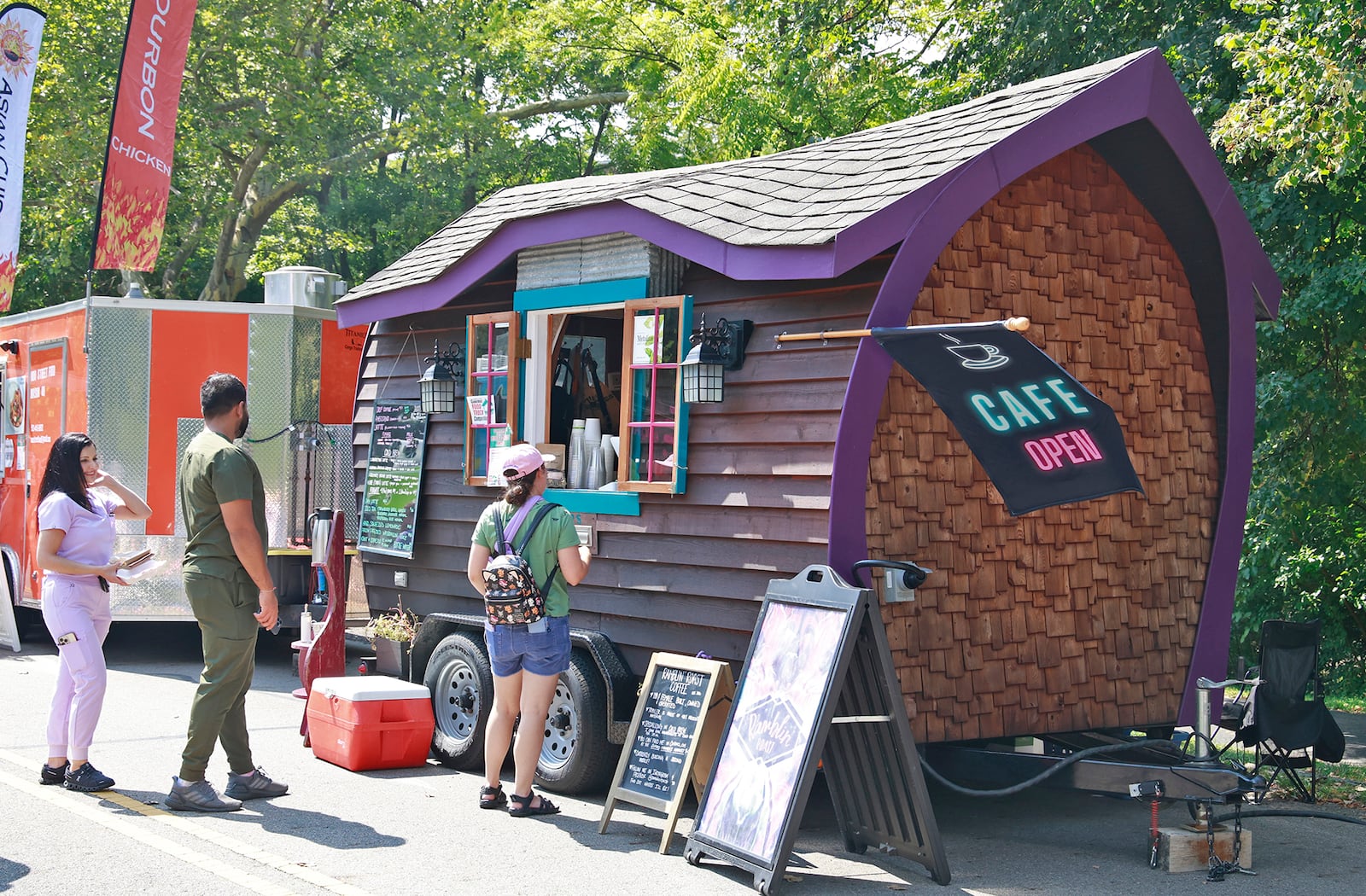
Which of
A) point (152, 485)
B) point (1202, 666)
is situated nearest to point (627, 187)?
point (1202, 666)

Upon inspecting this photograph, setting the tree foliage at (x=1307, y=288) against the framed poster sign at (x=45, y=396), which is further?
the framed poster sign at (x=45, y=396)

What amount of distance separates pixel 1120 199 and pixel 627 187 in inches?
109

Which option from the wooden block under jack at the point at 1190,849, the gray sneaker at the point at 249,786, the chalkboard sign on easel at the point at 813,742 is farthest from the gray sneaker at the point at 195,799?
the wooden block under jack at the point at 1190,849

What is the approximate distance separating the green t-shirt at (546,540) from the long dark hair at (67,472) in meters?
2.01

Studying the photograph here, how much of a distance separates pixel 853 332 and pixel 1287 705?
120 inches

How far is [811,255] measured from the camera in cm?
593

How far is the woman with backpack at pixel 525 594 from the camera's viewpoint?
6.21 m

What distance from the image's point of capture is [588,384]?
9430 millimetres

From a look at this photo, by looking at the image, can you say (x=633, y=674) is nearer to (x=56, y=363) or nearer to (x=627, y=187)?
(x=627, y=187)

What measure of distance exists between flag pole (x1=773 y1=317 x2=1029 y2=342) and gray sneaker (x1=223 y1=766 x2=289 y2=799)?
3.26 metres

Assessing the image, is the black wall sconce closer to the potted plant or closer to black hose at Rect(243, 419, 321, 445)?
the potted plant

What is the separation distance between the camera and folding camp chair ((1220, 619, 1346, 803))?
22.5 ft

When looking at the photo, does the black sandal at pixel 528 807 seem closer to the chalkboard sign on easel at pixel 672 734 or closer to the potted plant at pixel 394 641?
the chalkboard sign on easel at pixel 672 734

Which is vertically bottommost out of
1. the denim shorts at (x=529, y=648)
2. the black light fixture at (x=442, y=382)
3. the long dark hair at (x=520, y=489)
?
the denim shorts at (x=529, y=648)
